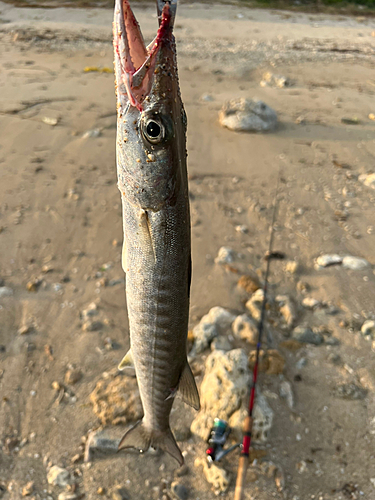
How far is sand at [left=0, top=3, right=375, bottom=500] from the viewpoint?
10.4ft

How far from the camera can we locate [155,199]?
1.89 m

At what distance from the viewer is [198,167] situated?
668 centimetres

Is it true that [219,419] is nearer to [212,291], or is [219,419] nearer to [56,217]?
[212,291]

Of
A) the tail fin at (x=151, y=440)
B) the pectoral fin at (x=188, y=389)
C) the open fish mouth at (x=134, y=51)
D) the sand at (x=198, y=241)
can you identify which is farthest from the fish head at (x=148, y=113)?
the sand at (x=198, y=241)

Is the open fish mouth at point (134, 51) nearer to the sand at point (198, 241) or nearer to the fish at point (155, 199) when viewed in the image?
the fish at point (155, 199)

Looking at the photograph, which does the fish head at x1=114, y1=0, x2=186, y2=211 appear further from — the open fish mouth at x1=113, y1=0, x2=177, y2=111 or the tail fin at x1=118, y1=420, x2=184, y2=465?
the tail fin at x1=118, y1=420, x2=184, y2=465

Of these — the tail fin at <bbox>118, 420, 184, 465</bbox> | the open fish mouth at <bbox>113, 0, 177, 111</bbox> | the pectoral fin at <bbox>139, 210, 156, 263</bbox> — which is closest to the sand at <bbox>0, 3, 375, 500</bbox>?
the tail fin at <bbox>118, 420, 184, 465</bbox>

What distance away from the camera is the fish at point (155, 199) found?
1.68 meters

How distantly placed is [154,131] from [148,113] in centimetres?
8

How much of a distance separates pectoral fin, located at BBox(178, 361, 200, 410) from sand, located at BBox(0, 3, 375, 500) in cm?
105

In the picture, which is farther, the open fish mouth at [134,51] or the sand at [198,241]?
the sand at [198,241]

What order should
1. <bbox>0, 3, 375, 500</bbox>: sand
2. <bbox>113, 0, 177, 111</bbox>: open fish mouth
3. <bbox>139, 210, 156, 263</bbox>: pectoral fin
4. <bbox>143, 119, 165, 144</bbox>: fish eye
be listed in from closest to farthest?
<bbox>113, 0, 177, 111</bbox>: open fish mouth < <bbox>143, 119, 165, 144</bbox>: fish eye < <bbox>139, 210, 156, 263</bbox>: pectoral fin < <bbox>0, 3, 375, 500</bbox>: sand

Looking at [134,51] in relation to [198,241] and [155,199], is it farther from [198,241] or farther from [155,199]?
[198,241]

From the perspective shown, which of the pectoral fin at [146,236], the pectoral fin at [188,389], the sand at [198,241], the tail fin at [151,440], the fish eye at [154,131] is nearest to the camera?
the fish eye at [154,131]
